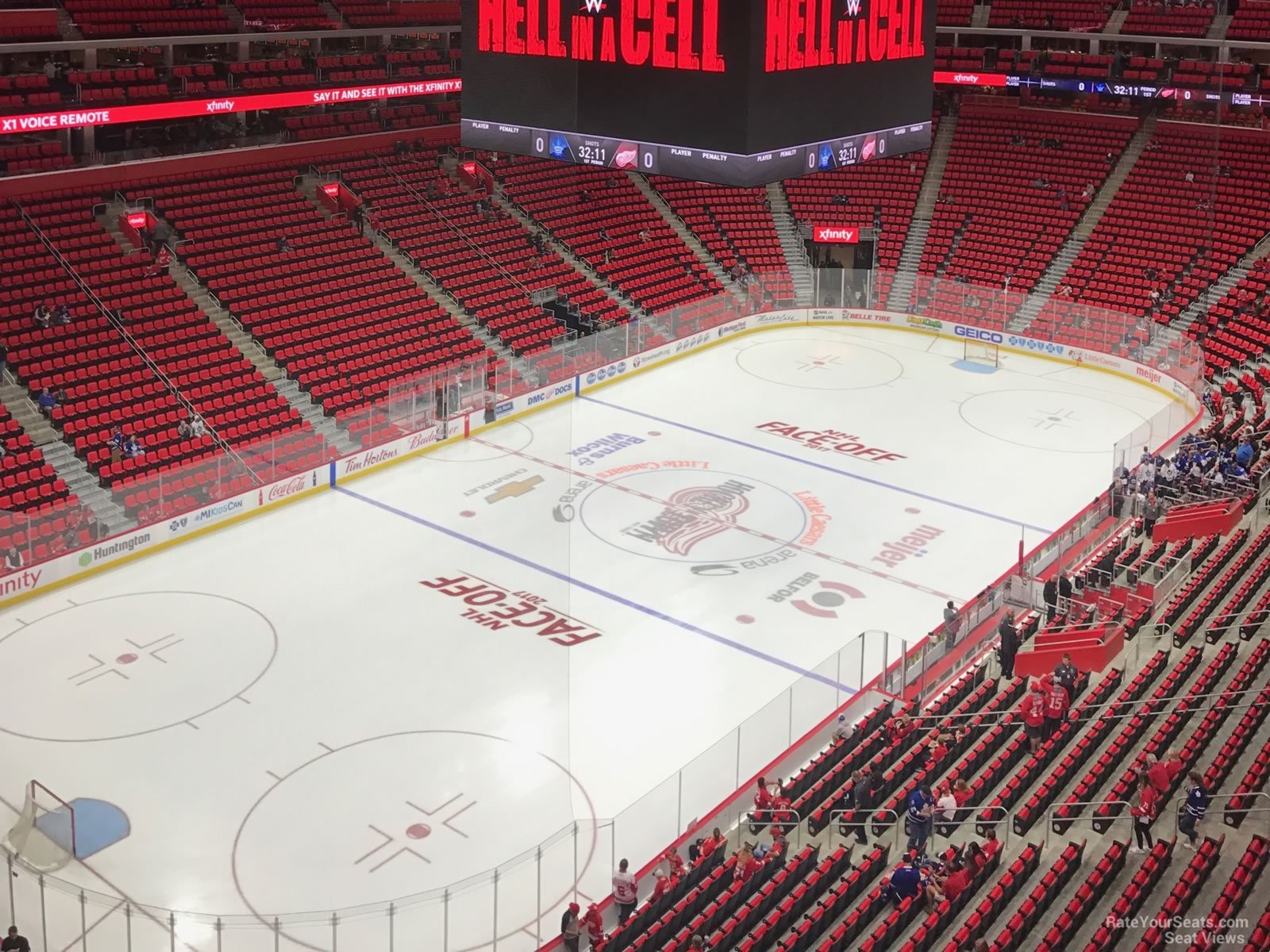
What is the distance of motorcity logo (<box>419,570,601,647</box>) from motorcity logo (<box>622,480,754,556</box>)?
11.4ft

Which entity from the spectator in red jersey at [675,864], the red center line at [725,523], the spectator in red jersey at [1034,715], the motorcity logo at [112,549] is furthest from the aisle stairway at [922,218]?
the spectator in red jersey at [675,864]

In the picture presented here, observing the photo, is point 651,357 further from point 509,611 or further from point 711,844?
point 711,844

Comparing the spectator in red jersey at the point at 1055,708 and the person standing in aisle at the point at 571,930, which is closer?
the person standing in aisle at the point at 571,930

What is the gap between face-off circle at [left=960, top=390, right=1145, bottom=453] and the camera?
31984 mm

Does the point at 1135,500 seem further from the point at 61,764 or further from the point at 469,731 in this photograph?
the point at 61,764

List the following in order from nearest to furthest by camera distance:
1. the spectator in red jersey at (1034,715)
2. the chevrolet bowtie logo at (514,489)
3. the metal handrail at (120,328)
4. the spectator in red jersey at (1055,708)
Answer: the spectator in red jersey at (1034,715) < the spectator in red jersey at (1055,708) < the metal handrail at (120,328) < the chevrolet bowtie logo at (514,489)

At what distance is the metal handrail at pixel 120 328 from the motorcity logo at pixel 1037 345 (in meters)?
22.2

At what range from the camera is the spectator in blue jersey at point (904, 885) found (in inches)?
595

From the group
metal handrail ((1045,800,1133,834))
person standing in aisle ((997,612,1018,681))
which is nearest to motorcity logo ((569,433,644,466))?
person standing in aisle ((997,612,1018,681))

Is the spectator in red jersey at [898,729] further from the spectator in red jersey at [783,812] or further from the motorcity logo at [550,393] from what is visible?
the motorcity logo at [550,393]

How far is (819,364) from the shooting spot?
38.2m

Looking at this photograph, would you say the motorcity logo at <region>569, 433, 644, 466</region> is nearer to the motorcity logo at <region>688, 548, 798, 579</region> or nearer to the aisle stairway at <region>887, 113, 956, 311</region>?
the motorcity logo at <region>688, 548, 798, 579</region>

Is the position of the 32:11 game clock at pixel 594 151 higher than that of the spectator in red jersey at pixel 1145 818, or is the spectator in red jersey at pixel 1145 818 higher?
the 32:11 game clock at pixel 594 151

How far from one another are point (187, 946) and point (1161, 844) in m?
10.9
